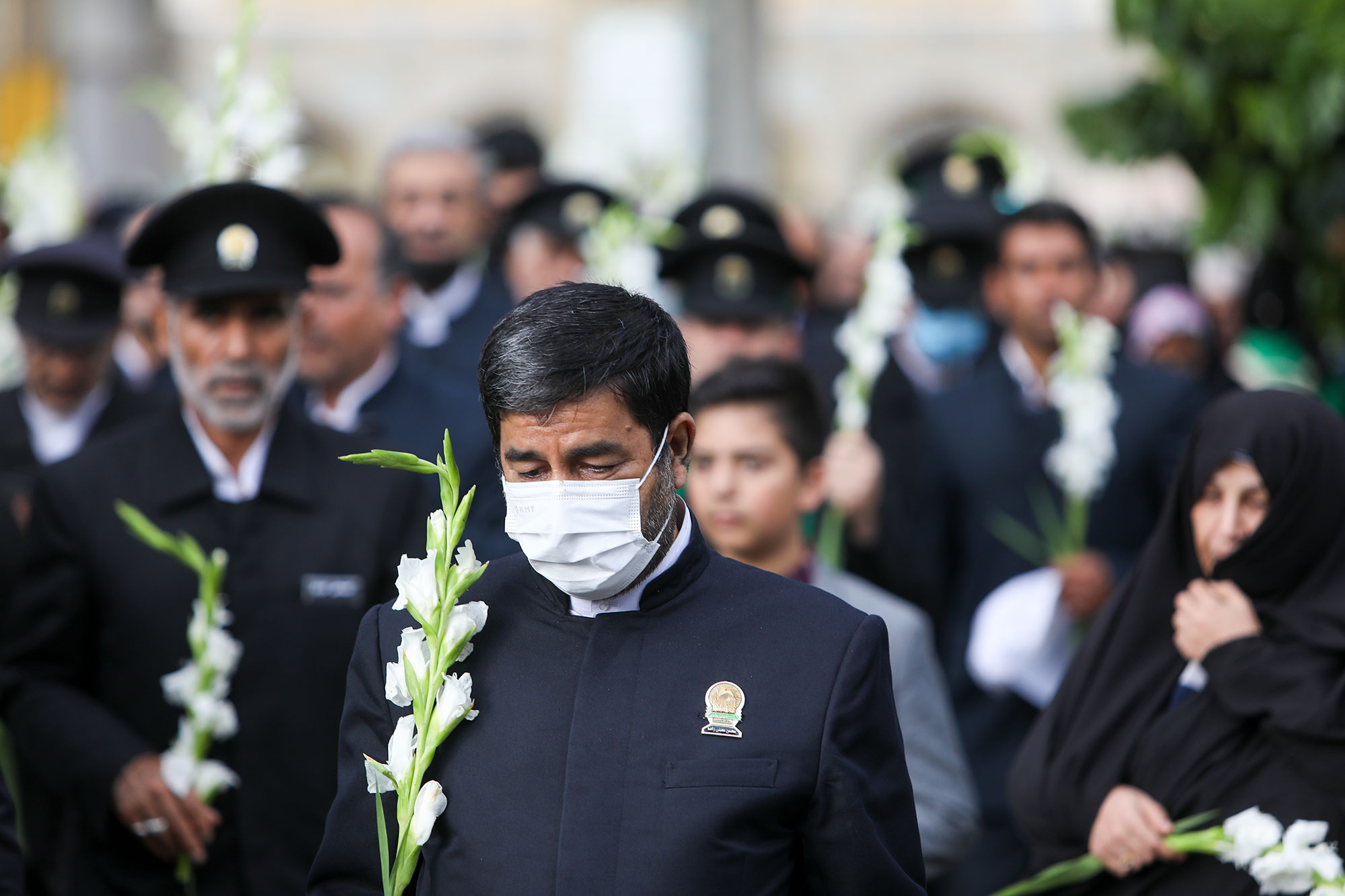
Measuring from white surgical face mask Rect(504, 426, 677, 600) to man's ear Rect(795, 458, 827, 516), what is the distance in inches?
69.3

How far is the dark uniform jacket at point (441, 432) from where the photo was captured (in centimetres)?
478

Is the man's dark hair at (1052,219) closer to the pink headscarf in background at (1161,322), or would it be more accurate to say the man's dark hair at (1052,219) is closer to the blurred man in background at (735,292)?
the blurred man in background at (735,292)

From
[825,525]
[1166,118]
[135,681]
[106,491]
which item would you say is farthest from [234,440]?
[1166,118]

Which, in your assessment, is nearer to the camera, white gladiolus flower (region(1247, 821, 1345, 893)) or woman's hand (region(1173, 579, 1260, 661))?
white gladiolus flower (region(1247, 821, 1345, 893))

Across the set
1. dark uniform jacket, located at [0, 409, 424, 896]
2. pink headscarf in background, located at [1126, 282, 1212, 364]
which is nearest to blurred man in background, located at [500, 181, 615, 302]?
dark uniform jacket, located at [0, 409, 424, 896]

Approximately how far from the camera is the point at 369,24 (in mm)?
41188

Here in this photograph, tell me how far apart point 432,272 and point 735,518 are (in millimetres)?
3546

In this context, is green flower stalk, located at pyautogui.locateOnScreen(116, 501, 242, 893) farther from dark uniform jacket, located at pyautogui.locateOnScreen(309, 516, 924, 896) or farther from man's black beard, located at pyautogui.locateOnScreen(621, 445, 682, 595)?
man's black beard, located at pyautogui.locateOnScreen(621, 445, 682, 595)

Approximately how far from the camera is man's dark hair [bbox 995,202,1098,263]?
6434mm

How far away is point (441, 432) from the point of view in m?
5.57

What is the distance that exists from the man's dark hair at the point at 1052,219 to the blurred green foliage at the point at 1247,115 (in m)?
0.69

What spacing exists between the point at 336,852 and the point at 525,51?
128 feet

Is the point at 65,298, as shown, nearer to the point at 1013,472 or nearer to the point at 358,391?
the point at 358,391

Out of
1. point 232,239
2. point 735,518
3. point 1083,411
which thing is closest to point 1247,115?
point 1083,411
